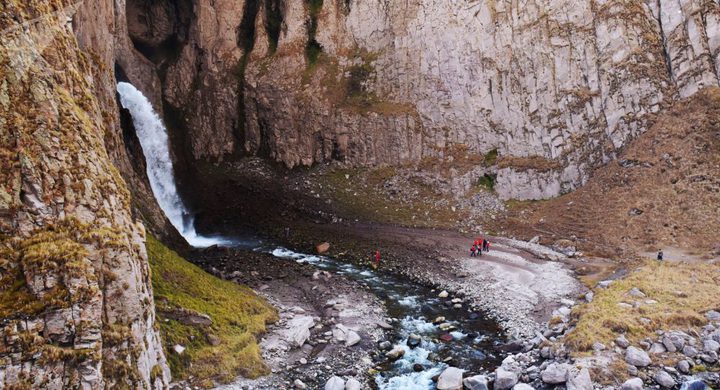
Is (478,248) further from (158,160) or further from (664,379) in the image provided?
(158,160)

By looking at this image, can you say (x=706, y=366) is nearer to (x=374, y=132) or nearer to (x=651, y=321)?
(x=651, y=321)

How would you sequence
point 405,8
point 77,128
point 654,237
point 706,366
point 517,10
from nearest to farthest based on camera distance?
point 77,128 → point 706,366 → point 654,237 → point 517,10 → point 405,8

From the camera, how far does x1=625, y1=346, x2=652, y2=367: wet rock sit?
53.4 feet

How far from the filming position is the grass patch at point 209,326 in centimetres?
1591

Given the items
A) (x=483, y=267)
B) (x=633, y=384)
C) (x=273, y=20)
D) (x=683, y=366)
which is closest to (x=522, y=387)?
(x=633, y=384)

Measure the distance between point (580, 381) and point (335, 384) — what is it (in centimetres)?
839

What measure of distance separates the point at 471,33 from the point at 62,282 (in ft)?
143

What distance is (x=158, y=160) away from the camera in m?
41.0

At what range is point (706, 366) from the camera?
16203 millimetres

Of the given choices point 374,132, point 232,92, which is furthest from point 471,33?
point 232,92

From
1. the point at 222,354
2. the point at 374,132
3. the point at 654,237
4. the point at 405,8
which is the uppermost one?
the point at 405,8

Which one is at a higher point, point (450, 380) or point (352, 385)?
point (352, 385)

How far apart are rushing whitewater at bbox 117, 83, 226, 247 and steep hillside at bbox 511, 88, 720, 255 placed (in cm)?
2813

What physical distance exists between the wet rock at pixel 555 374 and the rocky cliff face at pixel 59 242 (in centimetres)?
1274
